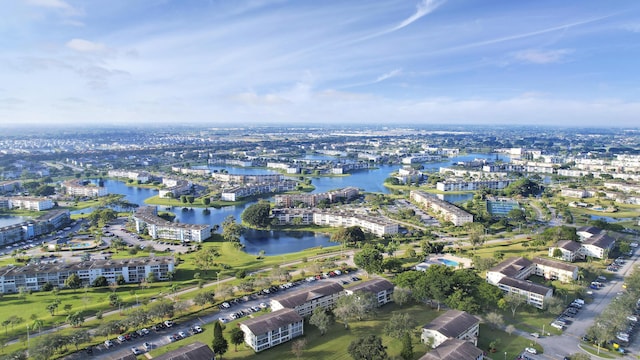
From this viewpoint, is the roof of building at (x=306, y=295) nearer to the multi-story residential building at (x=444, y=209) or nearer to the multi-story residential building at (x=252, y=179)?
the multi-story residential building at (x=444, y=209)

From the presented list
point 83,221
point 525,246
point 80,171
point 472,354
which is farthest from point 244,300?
point 80,171

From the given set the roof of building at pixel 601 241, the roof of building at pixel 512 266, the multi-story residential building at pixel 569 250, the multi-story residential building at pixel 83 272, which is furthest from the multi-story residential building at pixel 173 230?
the roof of building at pixel 601 241

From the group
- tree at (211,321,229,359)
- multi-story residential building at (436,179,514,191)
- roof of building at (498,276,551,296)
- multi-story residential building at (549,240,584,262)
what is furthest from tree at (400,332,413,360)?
multi-story residential building at (436,179,514,191)

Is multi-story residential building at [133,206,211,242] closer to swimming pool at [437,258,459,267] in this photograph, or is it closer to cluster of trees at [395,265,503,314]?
cluster of trees at [395,265,503,314]

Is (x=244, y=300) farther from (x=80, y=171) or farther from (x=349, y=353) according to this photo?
(x=80, y=171)

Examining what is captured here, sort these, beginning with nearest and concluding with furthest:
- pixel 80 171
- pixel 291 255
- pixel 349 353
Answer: pixel 349 353
pixel 291 255
pixel 80 171
